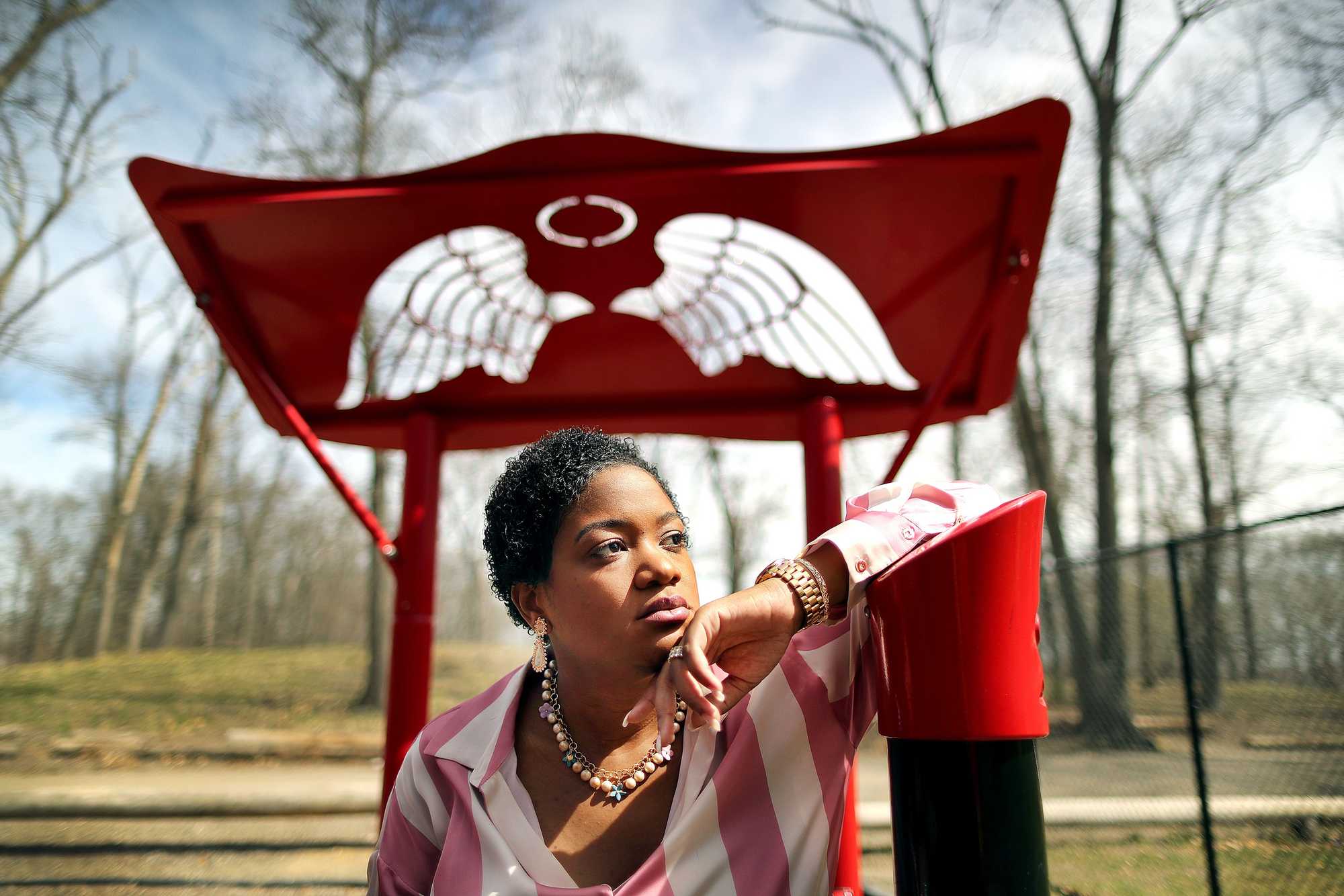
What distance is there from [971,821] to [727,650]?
41cm

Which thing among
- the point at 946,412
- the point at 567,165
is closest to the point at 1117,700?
the point at 946,412

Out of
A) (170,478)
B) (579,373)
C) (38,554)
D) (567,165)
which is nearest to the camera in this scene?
(567,165)

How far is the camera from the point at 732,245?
2.70 meters

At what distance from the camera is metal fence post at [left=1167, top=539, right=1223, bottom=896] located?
371cm

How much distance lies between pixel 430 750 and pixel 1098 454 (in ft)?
35.3

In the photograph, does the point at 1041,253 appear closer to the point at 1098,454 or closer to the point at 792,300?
the point at 792,300

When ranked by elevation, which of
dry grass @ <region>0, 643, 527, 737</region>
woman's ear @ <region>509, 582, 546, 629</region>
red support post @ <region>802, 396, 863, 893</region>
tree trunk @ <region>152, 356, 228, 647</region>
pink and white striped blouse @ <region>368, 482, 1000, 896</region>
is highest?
tree trunk @ <region>152, 356, 228, 647</region>

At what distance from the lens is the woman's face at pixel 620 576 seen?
1533mm

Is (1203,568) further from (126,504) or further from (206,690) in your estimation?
(126,504)

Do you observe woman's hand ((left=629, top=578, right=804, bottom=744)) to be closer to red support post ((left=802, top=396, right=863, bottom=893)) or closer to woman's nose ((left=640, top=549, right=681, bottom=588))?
woman's nose ((left=640, top=549, right=681, bottom=588))

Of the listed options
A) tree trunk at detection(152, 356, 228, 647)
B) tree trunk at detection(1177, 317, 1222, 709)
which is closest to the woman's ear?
tree trunk at detection(1177, 317, 1222, 709)

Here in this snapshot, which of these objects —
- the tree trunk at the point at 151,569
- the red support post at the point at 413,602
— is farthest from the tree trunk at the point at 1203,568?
the tree trunk at the point at 151,569

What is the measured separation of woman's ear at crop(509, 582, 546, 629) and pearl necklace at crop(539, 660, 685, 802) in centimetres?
20

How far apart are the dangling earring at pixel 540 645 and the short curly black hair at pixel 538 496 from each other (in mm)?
51
